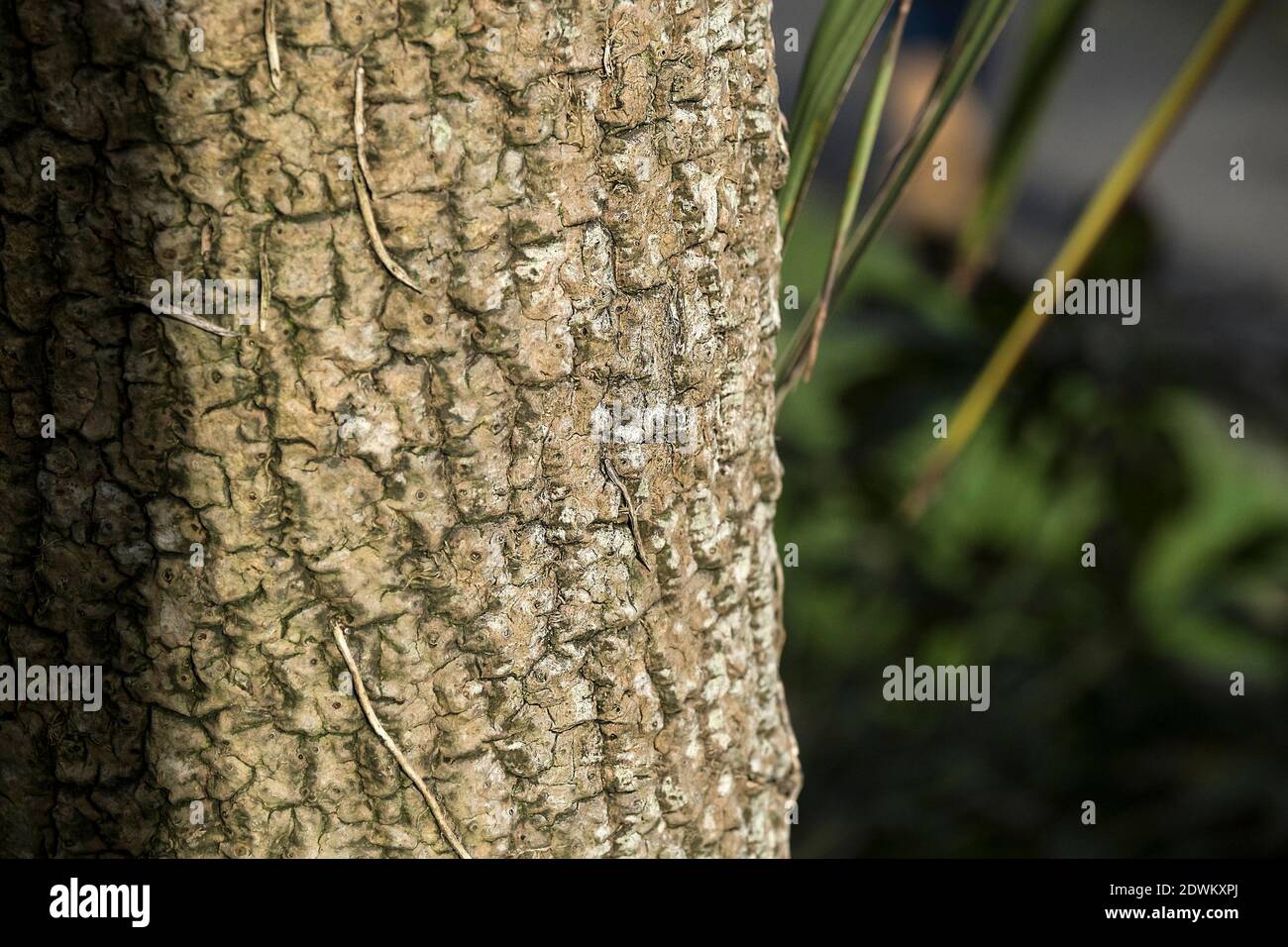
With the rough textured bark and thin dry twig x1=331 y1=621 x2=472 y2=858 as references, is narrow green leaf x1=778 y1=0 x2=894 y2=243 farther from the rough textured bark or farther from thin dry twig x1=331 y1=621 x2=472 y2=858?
thin dry twig x1=331 y1=621 x2=472 y2=858

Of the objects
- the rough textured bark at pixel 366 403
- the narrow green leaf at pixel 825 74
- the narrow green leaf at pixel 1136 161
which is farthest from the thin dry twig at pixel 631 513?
the narrow green leaf at pixel 1136 161

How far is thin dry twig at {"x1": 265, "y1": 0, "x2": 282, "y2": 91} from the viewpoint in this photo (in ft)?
1.86

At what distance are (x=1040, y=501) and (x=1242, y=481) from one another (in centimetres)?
96

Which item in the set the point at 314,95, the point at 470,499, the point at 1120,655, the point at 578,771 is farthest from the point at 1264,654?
the point at 314,95

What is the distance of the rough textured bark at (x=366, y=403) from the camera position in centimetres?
59

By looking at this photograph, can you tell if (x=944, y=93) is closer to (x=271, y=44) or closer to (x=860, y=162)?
(x=860, y=162)

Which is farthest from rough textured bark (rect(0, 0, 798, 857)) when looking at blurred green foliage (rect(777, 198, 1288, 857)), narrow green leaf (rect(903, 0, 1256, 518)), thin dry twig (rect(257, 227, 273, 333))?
blurred green foliage (rect(777, 198, 1288, 857))

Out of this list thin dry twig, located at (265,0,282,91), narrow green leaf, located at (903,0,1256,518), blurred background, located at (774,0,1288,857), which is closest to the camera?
thin dry twig, located at (265,0,282,91)

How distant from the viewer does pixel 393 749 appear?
67 centimetres

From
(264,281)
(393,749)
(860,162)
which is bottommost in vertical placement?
(393,749)

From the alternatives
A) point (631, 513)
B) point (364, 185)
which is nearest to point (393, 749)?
point (631, 513)

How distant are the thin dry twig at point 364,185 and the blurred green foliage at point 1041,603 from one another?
1075 mm

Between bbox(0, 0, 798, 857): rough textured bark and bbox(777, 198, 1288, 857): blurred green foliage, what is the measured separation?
37.3 inches

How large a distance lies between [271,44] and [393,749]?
439mm
